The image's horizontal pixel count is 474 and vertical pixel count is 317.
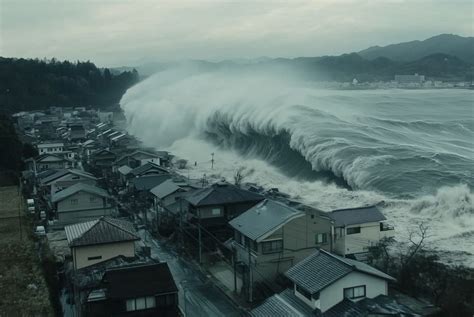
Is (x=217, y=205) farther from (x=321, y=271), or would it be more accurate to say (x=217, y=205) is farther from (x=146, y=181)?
(x=146, y=181)

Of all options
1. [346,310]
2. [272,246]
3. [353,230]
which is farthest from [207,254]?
[346,310]

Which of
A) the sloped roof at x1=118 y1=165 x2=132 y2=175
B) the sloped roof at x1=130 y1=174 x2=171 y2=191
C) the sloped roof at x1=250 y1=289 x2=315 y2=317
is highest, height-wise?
the sloped roof at x1=250 y1=289 x2=315 y2=317

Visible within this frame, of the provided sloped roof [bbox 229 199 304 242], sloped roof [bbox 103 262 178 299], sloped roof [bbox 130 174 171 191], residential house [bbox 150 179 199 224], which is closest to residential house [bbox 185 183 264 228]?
Answer: residential house [bbox 150 179 199 224]

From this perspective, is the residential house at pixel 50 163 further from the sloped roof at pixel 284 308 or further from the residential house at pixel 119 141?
the sloped roof at pixel 284 308

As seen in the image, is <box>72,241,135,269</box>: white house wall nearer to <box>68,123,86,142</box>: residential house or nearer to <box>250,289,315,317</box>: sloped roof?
<box>250,289,315,317</box>: sloped roof

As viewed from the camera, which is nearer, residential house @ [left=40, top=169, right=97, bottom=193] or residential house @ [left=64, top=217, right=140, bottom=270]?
residential house @ [left=64, top=217, right=140, bottom=270]

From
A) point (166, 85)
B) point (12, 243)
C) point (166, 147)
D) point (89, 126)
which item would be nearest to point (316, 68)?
point (166, 85)

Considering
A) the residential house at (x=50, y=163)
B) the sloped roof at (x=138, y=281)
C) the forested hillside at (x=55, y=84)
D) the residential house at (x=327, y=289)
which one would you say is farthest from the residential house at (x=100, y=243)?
the forested hillside at (x=55, y=84)

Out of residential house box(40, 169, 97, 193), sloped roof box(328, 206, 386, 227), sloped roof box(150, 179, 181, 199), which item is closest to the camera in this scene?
sloped roof box(328, 206, 386, 227)
